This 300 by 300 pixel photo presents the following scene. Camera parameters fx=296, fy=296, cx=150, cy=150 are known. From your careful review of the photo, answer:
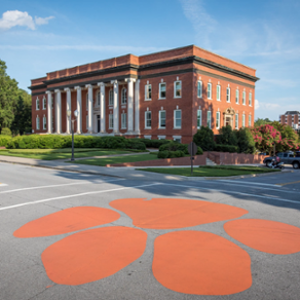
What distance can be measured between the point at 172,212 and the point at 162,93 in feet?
116

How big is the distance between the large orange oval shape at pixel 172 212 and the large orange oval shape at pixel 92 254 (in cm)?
92

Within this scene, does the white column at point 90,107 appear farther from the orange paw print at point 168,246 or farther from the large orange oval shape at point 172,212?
the orange paw print at point 168,246

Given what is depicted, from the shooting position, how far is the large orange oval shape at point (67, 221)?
652cm

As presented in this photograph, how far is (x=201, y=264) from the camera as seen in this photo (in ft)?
16.0

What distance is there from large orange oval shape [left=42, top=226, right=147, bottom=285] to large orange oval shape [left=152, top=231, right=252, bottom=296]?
1.68 feet

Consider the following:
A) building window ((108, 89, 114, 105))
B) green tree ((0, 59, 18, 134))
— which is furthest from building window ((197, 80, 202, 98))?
green tree ((0, 59, 18, 134))

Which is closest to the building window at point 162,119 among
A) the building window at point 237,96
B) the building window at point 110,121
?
the building window at point 110,121

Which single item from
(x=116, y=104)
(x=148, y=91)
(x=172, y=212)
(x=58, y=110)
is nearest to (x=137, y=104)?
(x=148, y=91)

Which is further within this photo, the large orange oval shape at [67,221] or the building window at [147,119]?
the building window at [147,119]

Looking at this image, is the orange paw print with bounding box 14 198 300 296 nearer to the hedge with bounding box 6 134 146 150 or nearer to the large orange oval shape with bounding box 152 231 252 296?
the large orange oval shape with bounding box 152 231 252 296

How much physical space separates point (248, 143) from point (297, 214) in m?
32.6

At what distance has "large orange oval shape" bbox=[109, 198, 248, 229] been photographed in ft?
24.1

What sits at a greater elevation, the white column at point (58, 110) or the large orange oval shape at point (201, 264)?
the white column at point (58, 110)

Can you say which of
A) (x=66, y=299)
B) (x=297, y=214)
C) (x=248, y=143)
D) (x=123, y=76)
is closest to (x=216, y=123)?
(x=248, y=143)
